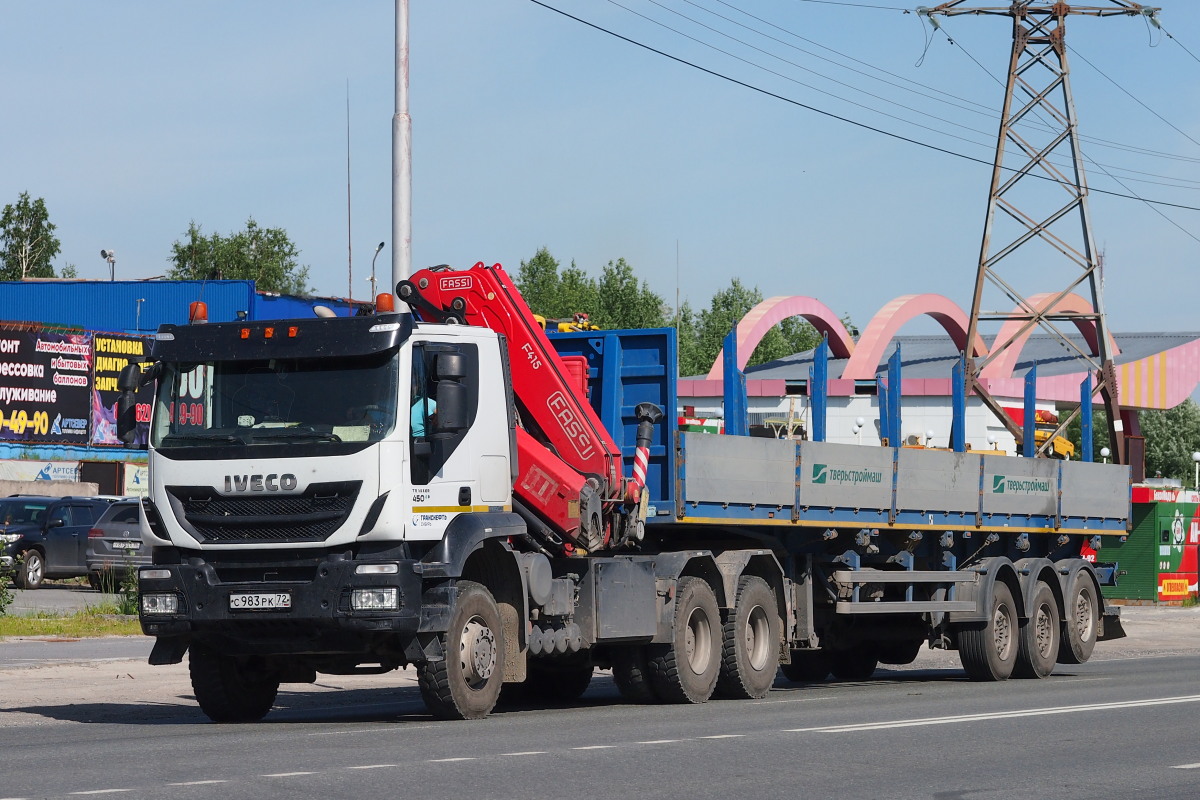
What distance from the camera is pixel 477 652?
40.0 feet

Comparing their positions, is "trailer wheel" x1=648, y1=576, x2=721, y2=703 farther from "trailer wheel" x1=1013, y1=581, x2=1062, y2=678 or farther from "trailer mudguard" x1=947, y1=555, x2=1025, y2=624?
"trailer wheel" x1=1013, y1=581, x2=1062, y2=678

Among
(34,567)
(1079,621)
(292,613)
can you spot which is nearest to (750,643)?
(292,613)

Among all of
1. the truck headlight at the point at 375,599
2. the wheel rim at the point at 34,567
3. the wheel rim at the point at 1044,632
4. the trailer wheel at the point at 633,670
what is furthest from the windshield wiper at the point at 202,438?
the wheel rim at the point at 34,567

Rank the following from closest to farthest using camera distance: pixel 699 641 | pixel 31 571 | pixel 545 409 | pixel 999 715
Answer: pixel 999 715 → pixel 545 409 → pixel 699 641 → pixel 31 571

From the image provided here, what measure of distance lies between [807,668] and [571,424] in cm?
727

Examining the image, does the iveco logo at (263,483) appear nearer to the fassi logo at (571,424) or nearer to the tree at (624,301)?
the fassi logo at (571,424)

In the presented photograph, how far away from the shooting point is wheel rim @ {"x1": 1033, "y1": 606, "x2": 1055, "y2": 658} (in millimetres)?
20016

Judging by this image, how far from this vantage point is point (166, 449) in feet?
39.6

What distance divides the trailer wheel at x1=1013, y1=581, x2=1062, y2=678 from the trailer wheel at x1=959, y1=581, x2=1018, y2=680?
206 millimetres

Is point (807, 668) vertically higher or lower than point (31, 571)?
lower

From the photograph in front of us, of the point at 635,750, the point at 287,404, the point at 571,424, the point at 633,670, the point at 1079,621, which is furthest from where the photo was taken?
the point at 1079,621

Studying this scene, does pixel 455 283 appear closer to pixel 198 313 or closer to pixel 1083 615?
pixel 198 313

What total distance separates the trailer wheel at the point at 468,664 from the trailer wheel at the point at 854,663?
Result: 844 centimetres

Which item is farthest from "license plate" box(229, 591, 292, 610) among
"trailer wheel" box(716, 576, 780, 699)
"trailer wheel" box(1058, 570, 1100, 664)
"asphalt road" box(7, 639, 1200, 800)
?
"trailer wheel" box(1058, 570, 1100, 664)
